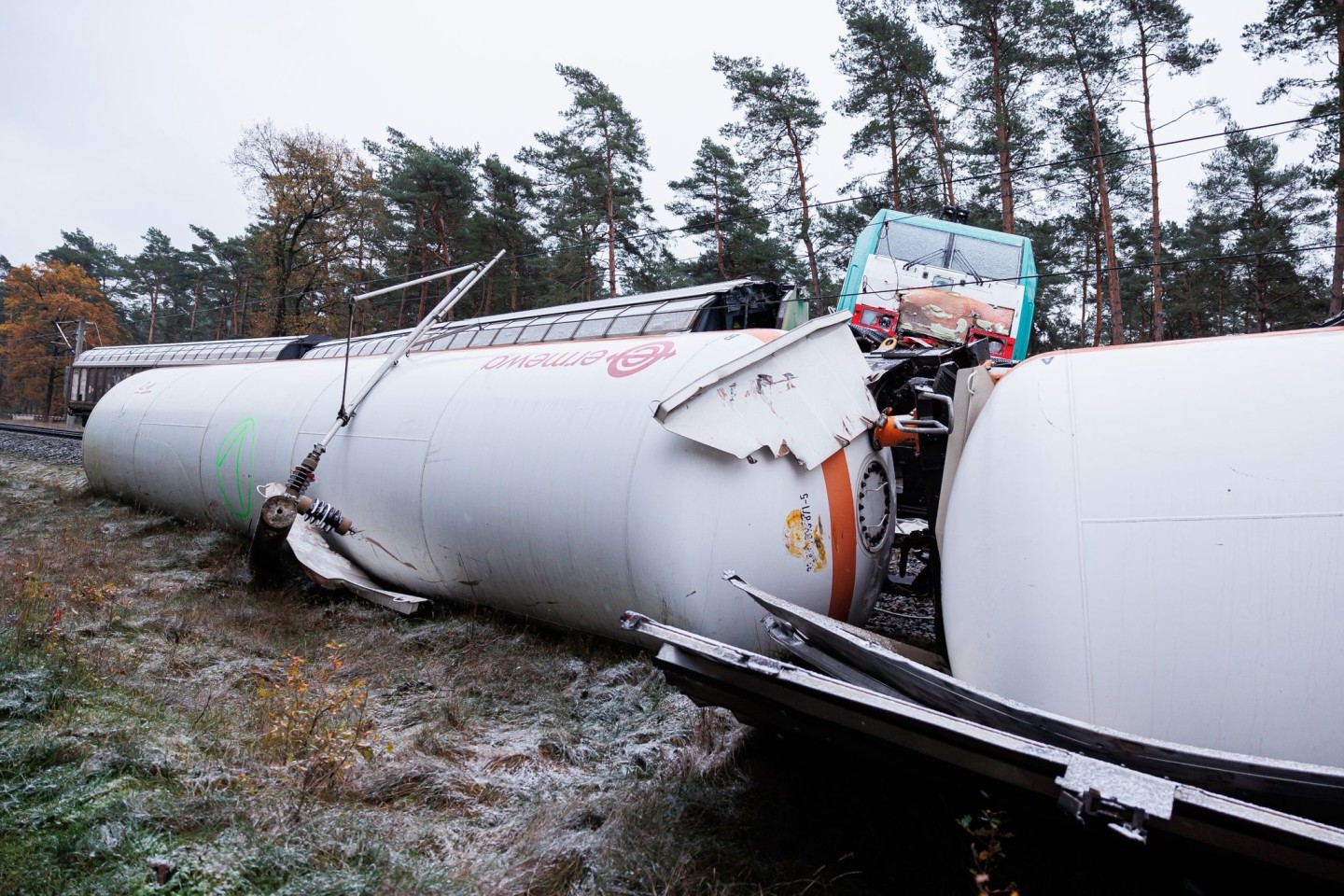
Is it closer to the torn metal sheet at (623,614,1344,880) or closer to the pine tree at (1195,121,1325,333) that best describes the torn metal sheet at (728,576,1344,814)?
the torn metal sheet at (623,614,1344,880)

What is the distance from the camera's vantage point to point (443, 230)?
33.7 m

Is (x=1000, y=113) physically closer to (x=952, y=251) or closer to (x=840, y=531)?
(x=952, y=251)

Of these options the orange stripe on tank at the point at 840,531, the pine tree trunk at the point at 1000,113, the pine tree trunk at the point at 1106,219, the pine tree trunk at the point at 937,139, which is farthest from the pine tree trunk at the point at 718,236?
the orange stripe on tank at the point at 840,531

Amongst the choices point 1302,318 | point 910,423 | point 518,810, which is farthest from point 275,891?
point 1302,318

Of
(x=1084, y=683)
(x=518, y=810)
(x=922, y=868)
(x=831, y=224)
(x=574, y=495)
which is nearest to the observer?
(x=1084, y=683)

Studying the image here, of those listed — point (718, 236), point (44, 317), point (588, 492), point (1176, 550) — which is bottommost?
point (1176, 550)

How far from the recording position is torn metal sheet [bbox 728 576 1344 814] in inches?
87.7

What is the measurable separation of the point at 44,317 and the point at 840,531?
65.7 meters

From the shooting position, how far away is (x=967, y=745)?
251 centimetres

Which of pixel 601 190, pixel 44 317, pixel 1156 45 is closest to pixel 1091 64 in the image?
pixel 1156 45

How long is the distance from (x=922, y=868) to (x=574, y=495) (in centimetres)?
290

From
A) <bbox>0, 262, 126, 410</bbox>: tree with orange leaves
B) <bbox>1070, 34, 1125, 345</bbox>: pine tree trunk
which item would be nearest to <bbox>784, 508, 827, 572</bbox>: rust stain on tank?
<bbox>1070, 34, 1125, 345</bbox>: pine tree trunk

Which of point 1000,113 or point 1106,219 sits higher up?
point 1000,113

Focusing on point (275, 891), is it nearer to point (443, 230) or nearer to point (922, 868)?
point (922, 868)
